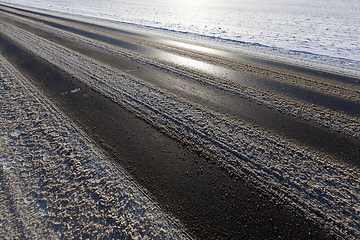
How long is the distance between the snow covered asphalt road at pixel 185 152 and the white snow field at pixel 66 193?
0.01 meters

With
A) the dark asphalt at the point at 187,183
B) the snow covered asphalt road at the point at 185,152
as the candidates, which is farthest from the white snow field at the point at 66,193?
the dark asphalt at the point at 187,183

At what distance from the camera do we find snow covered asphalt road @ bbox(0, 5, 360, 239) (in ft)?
7.36

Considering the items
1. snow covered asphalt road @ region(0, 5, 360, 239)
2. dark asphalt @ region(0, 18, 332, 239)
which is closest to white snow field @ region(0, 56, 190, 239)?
snow covered asphalt road @ region(0, 5, 360, 239)

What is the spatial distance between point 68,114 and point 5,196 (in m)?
1.93

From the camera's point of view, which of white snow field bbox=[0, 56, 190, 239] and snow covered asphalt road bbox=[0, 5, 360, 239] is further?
snow covered asphalt road bbox=[0, 5, 360, 239]

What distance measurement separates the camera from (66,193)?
2438 mm

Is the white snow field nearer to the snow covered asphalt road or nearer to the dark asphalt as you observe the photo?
the snow covered asphalt road

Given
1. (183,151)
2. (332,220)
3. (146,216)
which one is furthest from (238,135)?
(146,216)

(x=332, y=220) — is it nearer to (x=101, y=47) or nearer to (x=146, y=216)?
(x=146, y=216)

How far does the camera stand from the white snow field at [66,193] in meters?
2.12

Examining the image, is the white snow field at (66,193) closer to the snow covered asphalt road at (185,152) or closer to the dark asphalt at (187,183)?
the snow covered asphalt road at (185,152)

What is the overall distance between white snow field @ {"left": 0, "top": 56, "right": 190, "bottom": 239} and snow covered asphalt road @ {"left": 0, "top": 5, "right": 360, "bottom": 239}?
0.05 feet

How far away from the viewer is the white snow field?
212cm

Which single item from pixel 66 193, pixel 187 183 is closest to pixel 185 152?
pixel 187 183
